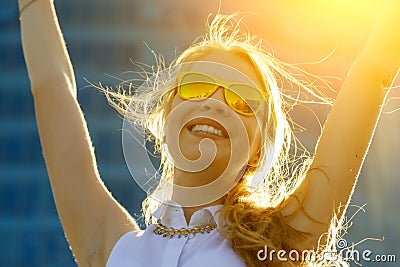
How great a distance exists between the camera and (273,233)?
220 cm

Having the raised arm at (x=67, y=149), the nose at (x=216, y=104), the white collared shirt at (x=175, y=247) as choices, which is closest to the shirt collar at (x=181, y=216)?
the white collared shirt at (x=175, y=247)

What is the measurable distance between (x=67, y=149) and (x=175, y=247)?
44 centimetres

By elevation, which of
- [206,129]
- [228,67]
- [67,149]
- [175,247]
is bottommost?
[175,247]

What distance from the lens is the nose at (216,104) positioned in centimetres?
231

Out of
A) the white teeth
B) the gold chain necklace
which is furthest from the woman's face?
the gold chain necklace

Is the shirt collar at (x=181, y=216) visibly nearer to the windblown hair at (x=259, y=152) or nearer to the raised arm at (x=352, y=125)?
the windblown hair at (x=259, y=152)

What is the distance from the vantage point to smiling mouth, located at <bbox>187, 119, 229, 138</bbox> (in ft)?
7.49

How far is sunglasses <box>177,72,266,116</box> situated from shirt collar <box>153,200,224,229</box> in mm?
251

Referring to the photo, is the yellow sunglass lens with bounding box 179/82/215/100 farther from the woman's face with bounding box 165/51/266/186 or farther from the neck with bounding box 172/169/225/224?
the neck with bounding box 172/169/225/224

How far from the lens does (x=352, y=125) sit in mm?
2152

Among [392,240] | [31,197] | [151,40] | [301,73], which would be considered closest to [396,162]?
[392,240]

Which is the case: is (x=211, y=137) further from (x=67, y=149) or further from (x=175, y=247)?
(x=67, y=149)

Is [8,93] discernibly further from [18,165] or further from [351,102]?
[351,102]

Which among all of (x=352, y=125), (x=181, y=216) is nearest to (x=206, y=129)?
(x=181, y=216)
